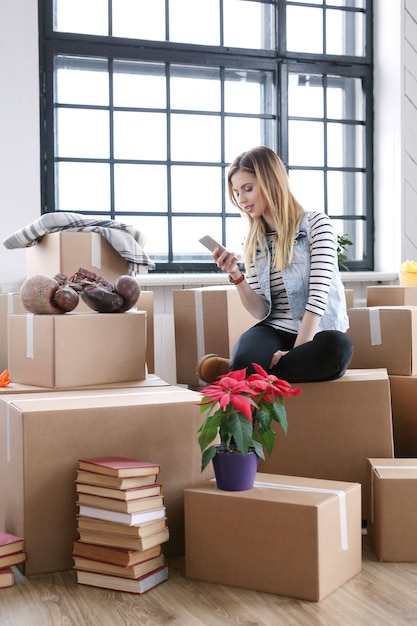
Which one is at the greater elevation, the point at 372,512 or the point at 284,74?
the point at 284,74

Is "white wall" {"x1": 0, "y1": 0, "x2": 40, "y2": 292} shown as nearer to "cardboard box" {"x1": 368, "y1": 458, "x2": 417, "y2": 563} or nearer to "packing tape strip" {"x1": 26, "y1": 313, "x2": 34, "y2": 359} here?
"packing tape strip" {"x1": 26, "y1": 313, "x2": 34, "y2": 359}

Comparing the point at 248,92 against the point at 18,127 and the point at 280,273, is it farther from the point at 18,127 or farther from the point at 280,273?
the point at 280,273

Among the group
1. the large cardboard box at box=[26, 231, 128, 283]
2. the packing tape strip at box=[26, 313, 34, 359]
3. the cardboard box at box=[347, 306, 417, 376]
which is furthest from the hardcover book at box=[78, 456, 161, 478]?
the cardboard box at box=[347, 306, 417, 376]

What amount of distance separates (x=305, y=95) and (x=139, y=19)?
974 mm

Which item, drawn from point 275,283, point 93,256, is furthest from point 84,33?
point 275,283

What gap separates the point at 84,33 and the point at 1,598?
2796 millimetres

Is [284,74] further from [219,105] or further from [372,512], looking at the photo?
[372,512]

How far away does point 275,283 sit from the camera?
8.41 ft

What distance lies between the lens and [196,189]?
3986mm

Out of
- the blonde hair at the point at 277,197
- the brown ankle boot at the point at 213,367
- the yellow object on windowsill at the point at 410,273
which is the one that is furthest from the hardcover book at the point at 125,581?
the yellow object on windowsill at the point at 410,273

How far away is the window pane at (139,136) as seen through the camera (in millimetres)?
3812

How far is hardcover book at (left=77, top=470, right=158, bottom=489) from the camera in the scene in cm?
177

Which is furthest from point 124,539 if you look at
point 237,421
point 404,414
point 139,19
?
point 139,19

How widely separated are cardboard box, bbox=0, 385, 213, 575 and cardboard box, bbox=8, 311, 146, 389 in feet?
0.57
